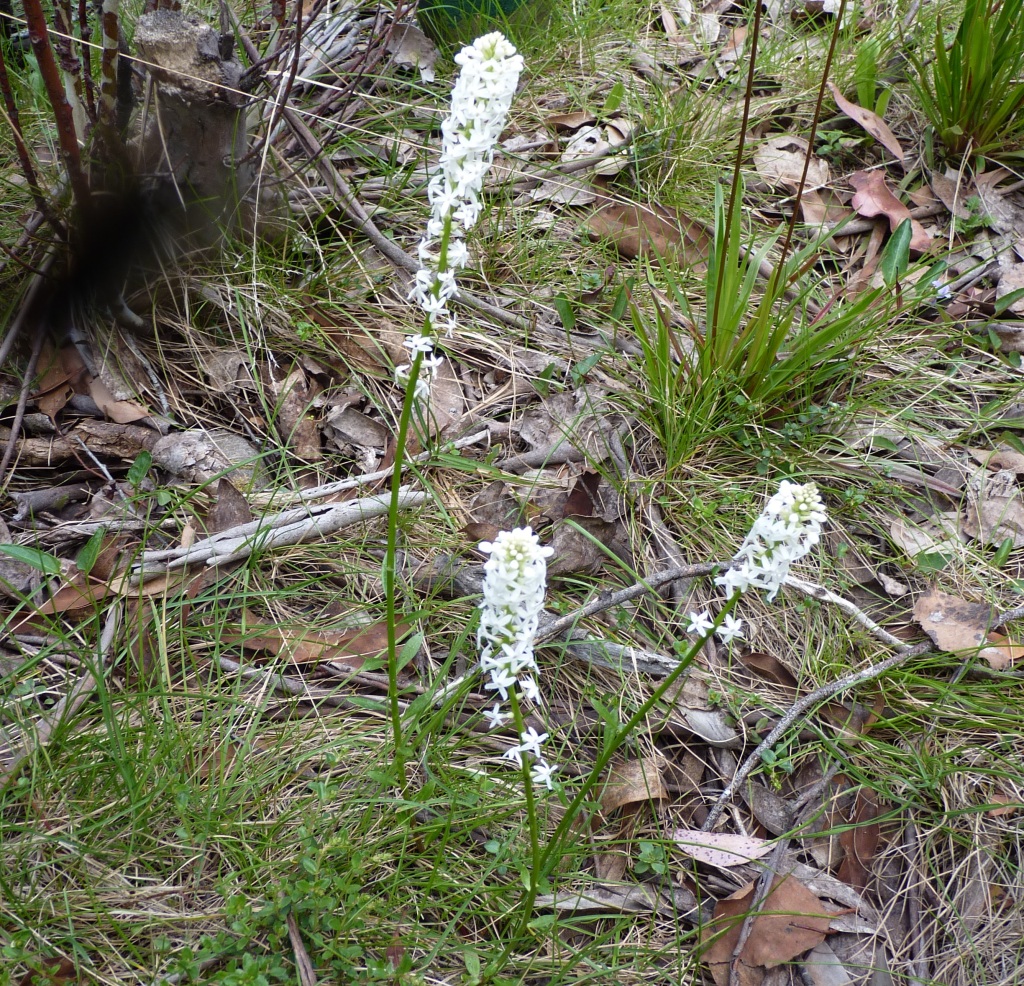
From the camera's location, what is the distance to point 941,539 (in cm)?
221

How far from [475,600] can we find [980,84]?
2.61 meters

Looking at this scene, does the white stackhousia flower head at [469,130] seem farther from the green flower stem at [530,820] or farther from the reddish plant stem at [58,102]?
the reddish plant stem at [58,102]

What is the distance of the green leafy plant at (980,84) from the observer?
2820 millimetres

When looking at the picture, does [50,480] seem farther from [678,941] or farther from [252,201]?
[678,941]

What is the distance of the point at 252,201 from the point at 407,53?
1175 millimetres

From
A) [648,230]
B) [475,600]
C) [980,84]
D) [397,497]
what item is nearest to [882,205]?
[980,84]

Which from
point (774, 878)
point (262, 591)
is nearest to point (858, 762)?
point (774, 878)

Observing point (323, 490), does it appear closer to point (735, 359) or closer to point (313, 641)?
point (313, 641)

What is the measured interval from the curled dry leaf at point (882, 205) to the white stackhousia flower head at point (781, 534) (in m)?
2.23

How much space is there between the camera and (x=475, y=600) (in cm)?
203

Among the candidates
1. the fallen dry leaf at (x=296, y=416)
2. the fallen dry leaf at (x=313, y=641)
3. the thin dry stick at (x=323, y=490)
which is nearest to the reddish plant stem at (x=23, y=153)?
the fallen dry leaf at (x=296, y=416)

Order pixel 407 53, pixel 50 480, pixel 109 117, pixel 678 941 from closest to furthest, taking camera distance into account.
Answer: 1. pixel 678 941
2. pixel 50 480
3. pixel 109 117
4. pixel 407 53

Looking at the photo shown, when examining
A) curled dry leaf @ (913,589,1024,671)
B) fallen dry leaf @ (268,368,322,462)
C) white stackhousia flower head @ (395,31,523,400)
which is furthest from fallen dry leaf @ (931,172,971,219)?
white stackhousia flower head @ (395,31,523,400)

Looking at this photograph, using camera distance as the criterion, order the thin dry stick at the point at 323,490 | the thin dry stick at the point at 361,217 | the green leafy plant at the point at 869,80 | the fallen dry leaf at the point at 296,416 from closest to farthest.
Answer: the thin dry stick at the point at 323,490
the fallen dry leaf at the point at 296,416
the thin dry stick at the point at 361,217
the green leafy plant at the point at 869,80
